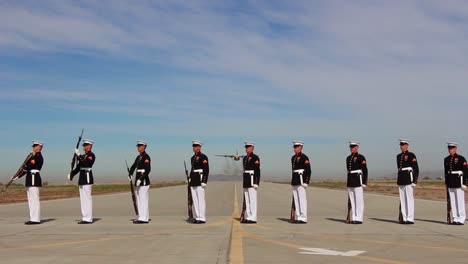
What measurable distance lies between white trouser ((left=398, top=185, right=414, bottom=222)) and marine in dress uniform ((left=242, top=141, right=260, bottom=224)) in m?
3.84

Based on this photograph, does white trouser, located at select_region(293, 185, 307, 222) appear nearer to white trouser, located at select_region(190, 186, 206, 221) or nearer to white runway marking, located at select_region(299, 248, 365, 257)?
white trouser, located at select_region(190, 186, 206, 221)

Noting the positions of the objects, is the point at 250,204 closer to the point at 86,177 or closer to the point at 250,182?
the point at 250,182

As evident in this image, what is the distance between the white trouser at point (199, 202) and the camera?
13.3m

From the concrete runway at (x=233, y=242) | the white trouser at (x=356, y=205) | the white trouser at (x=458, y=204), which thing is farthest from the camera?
the white trouser at (x=356, y=205)

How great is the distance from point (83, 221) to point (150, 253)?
5.49m

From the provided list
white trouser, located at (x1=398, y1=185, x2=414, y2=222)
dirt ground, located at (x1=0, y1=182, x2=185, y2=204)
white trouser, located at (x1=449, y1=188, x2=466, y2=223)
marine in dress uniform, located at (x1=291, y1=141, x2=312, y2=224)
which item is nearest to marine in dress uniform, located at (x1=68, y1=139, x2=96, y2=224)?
marine in dress uniform, located at (x1=291, y1=141, x2=312, y2=224)

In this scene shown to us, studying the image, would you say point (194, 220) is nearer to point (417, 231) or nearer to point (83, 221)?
point (83, 221)

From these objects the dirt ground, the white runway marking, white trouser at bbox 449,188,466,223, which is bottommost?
the dirt ground

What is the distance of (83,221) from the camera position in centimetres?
1328

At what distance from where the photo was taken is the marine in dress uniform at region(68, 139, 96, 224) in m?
13.4

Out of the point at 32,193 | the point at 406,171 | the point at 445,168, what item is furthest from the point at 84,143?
the point at 445,168

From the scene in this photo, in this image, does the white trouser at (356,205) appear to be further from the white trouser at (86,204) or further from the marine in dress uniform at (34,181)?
the marine in dress uniform at (34,181)

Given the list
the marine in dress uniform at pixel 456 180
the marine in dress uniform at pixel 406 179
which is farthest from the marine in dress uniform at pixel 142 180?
the marine in dress uniform at pixel 456 180

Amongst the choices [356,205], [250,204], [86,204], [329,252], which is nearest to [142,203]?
[86,204]
